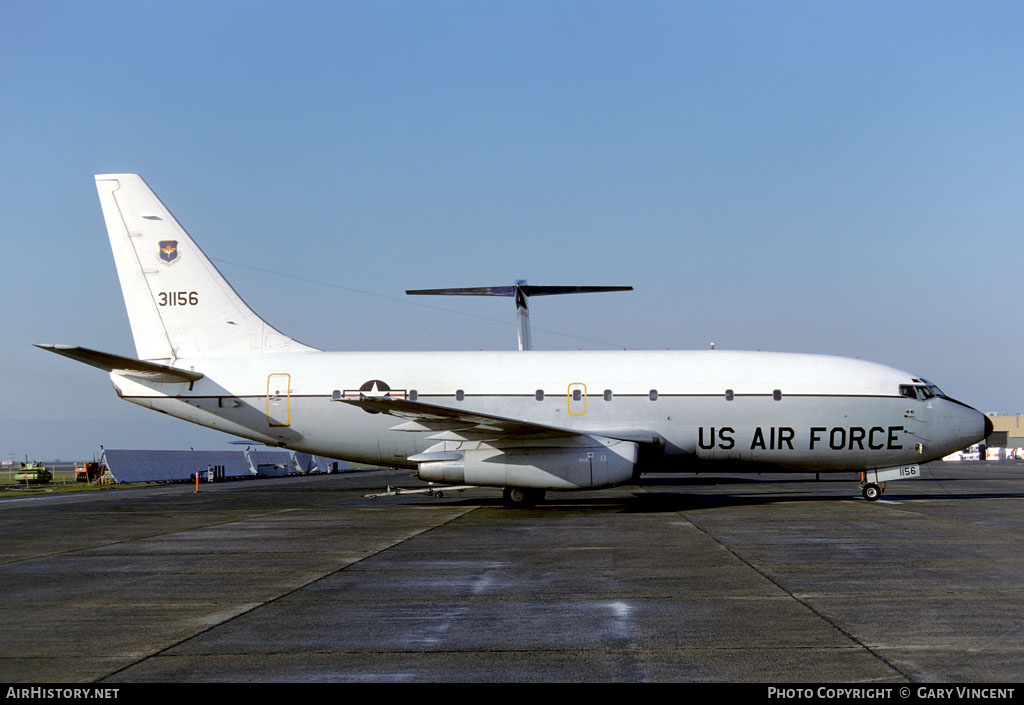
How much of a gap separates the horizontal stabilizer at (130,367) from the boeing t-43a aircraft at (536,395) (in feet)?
0.15

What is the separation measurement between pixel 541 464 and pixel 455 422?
2.13 meters

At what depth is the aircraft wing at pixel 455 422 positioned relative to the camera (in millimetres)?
19203

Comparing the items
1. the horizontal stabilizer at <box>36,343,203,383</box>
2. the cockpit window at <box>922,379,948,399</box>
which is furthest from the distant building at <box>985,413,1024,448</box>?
the horizontal stabilizer at <box>36,343,203,383</box>

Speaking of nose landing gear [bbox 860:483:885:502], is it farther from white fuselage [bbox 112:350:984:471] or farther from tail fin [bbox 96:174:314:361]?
tail fin [bbox 96:174:314:361]

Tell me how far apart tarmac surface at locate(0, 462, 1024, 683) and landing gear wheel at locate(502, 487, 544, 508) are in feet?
8.39

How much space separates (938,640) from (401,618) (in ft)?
15.2

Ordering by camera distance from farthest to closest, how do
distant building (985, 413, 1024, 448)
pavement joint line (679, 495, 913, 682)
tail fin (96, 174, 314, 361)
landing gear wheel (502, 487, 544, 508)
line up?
1. distant building (985, 413, 1024, 448)
2. tail fin (96, 174, 314, 361)
3. landing gear wheel (502, 487, 544, 508)
4. pavement joint line (679, 495, 913, 682)

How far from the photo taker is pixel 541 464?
20250 mm

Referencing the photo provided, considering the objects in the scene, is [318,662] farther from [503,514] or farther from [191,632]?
[503,514]

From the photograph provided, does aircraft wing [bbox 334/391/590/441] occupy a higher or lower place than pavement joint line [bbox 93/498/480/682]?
higher

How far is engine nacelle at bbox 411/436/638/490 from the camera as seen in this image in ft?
65.9

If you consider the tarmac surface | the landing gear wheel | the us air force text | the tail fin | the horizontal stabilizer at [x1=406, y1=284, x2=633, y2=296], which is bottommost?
the tarmac surface

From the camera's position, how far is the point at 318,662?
267 inches
